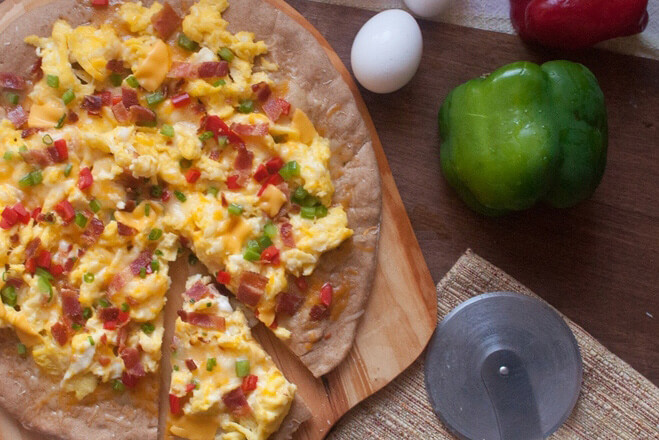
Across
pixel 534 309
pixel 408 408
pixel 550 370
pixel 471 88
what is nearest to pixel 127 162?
pixel 471 88

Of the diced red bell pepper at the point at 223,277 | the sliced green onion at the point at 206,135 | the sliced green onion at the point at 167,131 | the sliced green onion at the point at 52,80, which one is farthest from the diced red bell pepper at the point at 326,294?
the sliced green onion at the point at 52,80

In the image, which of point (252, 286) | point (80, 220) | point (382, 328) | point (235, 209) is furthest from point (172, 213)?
point (382, 328)

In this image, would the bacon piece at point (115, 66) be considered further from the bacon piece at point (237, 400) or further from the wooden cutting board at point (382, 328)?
the bacon piece at point (237, 400)

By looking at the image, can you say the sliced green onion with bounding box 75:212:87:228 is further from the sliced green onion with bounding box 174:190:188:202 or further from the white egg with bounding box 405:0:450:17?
the white egg with bounding box 405:0:450:17

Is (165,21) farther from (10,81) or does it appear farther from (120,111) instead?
(10,81)

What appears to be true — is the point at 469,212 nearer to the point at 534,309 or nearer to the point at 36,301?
the point at 534,309

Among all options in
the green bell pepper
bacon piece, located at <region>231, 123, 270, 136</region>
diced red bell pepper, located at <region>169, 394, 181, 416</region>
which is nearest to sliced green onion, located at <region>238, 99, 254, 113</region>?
bacon piece, located at <region>231, 123, 270, 136</region>
